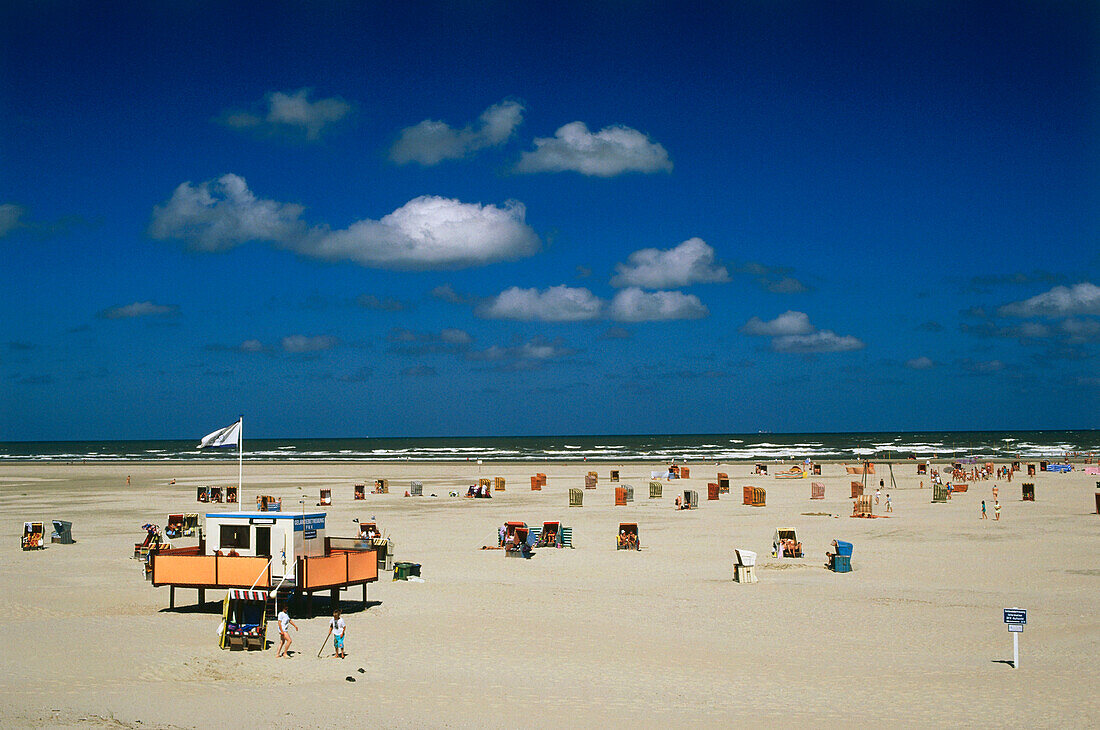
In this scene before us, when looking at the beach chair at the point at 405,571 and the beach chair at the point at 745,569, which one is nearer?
the beach chair at the point at 745,569

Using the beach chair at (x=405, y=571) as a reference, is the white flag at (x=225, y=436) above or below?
above

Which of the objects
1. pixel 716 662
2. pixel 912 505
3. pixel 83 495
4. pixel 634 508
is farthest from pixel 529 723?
pixel 83 495

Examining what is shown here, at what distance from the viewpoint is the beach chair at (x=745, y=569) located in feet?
78.4

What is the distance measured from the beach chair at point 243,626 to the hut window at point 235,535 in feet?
5.83

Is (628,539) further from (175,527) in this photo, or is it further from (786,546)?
(175,527)

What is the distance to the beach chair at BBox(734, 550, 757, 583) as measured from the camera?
23.9 meters

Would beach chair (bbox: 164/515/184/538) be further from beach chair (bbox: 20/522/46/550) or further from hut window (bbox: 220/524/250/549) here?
hut window (bbox: 220/524/250/549)

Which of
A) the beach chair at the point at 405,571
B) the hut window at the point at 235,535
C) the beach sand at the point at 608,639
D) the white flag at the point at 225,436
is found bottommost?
the beach sand at the point at 608,639

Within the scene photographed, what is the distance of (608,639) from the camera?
59.3ft

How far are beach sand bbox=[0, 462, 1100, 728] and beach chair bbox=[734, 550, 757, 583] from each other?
36cm

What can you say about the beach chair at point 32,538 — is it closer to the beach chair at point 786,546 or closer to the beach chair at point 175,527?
the beach chair at point 175,527

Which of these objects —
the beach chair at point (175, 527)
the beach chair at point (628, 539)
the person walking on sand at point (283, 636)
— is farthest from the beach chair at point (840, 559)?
the beach chair at point (175, 527)

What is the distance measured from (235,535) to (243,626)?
11.5 ft

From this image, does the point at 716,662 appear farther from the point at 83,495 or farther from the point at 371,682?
the point at 83,495
